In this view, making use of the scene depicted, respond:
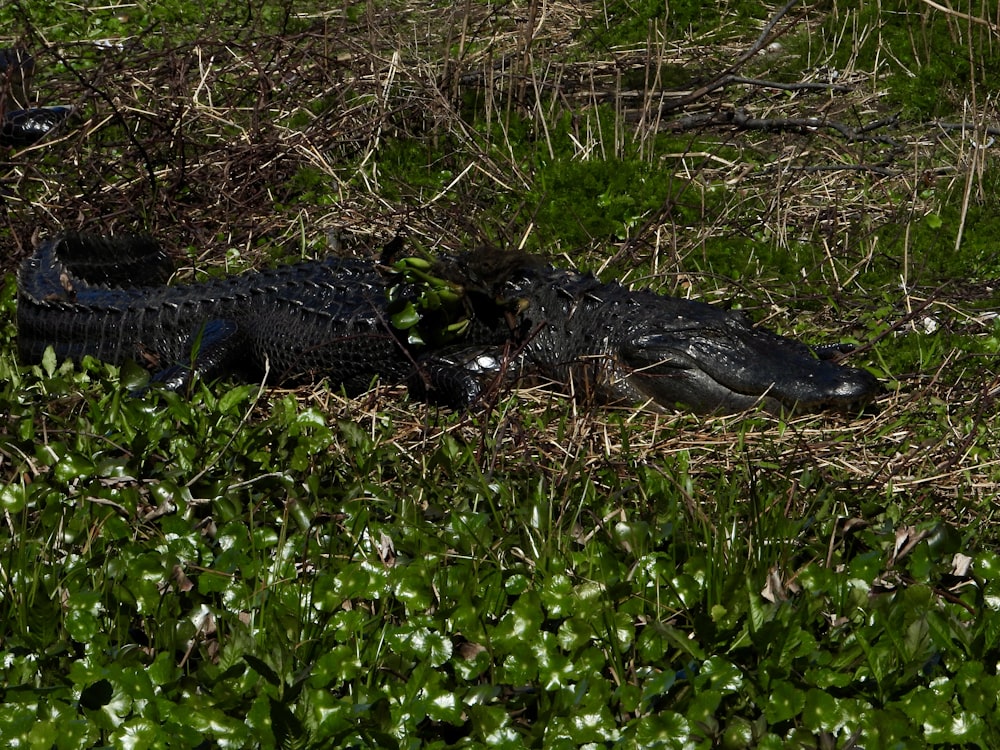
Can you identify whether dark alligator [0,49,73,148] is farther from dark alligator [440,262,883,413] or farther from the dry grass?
dark alligator [440,262,883,413]

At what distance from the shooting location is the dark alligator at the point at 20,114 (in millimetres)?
6621

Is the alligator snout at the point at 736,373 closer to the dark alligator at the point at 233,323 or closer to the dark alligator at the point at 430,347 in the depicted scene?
the dark alligator at the point at 430,347

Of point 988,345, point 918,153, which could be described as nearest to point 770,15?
point 918,153

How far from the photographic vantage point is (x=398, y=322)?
4551 mm

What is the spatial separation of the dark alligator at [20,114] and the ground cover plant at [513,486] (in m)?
0.23

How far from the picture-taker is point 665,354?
4.38m

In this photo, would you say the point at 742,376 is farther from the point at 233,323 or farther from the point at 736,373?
the point at 233,323

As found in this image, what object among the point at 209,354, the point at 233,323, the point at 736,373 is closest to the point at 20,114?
the point at 233,323

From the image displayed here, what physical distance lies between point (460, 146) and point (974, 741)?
4.78 m

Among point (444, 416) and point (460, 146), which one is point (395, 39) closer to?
point (460, 146)

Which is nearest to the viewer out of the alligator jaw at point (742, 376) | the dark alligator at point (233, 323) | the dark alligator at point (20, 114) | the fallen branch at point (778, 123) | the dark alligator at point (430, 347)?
the alligator jaw at point (742, 376)

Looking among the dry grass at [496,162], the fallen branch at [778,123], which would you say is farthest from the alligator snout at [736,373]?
the fallen branch at [778,123]

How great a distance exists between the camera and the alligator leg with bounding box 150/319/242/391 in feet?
14.8

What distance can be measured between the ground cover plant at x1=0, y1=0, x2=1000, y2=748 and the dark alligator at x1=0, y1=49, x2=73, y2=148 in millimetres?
226
